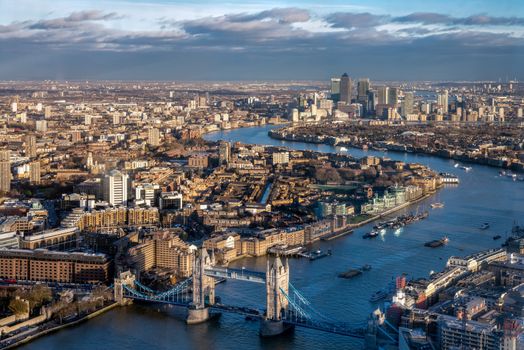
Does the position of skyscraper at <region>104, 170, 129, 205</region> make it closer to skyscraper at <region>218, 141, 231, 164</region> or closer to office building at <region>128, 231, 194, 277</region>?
office building at <region>128, 231, 194, 277</region>

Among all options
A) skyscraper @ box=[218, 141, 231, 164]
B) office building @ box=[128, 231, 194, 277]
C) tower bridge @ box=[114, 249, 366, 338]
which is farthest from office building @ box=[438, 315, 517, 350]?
skyscraper @ box=[218, 141, 231, 164]

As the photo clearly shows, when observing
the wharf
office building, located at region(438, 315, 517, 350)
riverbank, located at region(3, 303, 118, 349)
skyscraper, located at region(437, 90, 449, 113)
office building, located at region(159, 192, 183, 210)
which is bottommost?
riverbank, located at region(3, 303, 118, 349)

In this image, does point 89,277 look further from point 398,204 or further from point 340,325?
point 398,204

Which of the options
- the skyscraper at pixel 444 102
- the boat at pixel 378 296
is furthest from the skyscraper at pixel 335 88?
the boat at pixel 378 296

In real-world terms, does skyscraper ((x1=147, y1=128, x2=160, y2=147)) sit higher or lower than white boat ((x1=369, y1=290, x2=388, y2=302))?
higher

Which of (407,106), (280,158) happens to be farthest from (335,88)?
(280,158)

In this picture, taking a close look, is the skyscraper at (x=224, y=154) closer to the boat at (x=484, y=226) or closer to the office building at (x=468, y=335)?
the boat at (x=484, y=226)
